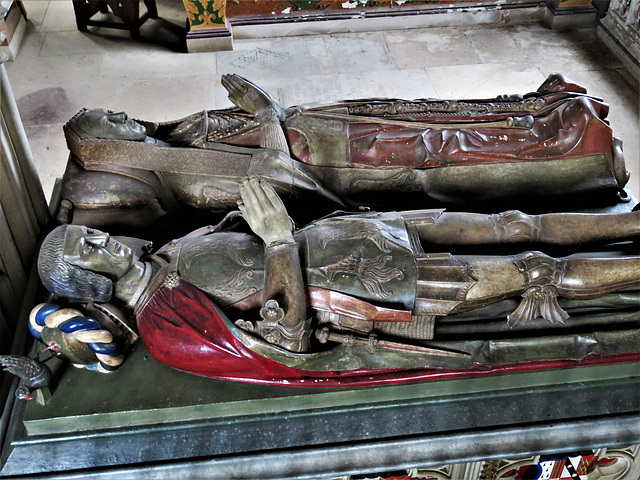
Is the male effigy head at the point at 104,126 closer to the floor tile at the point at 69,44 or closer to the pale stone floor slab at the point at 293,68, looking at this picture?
the pale stone floor slab at the point at 293,68

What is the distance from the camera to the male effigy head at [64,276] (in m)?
2.97

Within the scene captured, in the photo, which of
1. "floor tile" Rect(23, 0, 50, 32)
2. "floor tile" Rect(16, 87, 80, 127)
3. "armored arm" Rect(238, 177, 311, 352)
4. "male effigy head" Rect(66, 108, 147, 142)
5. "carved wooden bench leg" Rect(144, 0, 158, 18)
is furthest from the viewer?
"floor tile" Rect(23, 0, 50, 32)

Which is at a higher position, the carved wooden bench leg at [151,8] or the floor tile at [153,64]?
the carved wooden bench leg at [151,8]

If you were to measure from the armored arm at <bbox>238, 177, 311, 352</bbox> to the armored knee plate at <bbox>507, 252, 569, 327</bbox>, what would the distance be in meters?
0.94

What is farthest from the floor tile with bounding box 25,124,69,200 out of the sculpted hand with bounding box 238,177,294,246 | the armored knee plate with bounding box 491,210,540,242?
the armored knee plate with bounding box 491,210,540,242

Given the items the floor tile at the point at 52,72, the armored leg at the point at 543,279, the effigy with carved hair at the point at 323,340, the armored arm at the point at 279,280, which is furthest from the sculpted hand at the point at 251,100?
the floor tile at the point at 52,72

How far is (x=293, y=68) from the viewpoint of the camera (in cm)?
648

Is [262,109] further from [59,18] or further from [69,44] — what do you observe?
[59,18]

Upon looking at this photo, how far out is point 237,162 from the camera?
366 centimetres

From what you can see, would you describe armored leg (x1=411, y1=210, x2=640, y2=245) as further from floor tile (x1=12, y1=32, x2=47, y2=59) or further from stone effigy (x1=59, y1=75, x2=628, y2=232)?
floor tile (x1=12, y1=32, x2=47, y2=59)

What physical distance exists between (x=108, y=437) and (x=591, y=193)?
105 inches

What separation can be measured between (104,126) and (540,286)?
7.28 feet

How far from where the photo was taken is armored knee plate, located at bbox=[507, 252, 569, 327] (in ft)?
10.0

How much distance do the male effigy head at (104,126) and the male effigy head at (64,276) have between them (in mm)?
715
